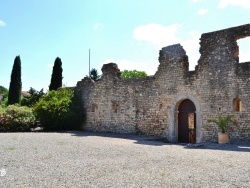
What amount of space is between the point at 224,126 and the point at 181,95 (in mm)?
2673

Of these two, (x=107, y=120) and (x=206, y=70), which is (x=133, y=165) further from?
(x=107, y=120)

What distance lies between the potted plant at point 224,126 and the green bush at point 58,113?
949 centimetres

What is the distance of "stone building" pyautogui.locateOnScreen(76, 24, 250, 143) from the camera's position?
12.1m

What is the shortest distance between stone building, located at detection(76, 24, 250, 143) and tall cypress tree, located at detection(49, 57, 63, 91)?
1164 cm

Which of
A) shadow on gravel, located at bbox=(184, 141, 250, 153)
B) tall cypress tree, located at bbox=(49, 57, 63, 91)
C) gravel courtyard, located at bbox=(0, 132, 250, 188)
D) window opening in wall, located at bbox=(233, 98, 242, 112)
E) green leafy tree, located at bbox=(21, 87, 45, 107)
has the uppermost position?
tall cypress tree, located at bbox=(49, 57, 63, 91)

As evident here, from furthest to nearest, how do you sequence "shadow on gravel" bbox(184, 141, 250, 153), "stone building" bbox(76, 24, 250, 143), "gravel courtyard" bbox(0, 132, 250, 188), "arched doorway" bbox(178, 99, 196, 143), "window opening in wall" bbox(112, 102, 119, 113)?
"window opening in wall" bbox(112, 102, 119, 113) → "arched doorway" bbox(178, 99, 196, 143) → "stone building" bbox(76, 24, 250, 143) → "shadow on gravel" bbox(184, 141, 250, 153) → "gravel courtyard" bbox(0, 132, 250, 188)

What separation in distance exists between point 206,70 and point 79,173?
8588mm

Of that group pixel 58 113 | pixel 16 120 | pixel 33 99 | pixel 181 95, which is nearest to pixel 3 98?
pixel 33 99

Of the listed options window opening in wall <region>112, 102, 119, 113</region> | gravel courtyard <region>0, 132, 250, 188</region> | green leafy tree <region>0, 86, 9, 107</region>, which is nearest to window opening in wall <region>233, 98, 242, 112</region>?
gravel courtyard <region>0, 132, 250, 188</region>

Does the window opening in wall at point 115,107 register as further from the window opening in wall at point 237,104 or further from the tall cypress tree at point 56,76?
the tall cypress tree at point 56,76

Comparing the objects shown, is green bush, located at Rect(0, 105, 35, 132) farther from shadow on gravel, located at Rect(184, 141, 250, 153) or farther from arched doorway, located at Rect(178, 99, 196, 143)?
shadow on gravel, located at Rect(184, 141, 250, 153)

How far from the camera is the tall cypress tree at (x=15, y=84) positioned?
99.3 feet

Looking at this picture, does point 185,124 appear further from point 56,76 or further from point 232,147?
point 56,76

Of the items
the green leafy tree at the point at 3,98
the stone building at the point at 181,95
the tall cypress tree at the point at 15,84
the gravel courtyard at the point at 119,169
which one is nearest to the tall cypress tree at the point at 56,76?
the tall cypress tree at the point at 15,84
